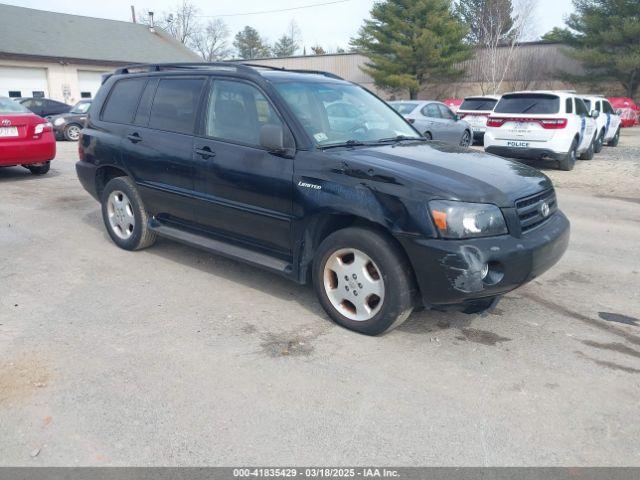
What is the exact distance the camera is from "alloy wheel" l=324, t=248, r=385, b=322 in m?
4.04

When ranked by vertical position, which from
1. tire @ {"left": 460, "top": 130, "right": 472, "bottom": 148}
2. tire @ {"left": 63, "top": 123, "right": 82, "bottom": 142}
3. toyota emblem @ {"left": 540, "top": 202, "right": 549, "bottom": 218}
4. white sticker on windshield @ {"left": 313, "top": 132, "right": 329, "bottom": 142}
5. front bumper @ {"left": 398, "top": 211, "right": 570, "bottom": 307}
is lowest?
tire @ {"left": 63, "top": 123, "right": 82, "bottom": 142}

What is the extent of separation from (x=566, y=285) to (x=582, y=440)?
8.45ft

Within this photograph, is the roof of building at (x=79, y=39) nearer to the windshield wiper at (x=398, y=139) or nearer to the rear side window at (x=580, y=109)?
the rear side window at (x=580, y=109)

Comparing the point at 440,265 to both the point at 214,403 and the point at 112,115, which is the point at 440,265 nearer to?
the point at 214,403

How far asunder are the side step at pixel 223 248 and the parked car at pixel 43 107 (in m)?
18.1

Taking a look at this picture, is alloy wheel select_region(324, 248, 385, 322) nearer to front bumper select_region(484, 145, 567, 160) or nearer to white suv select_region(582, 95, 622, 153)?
front bumper select_region(484, 145, 567, 160)

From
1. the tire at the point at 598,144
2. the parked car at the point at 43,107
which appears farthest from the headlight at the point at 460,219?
the parked car at the point at 43,107

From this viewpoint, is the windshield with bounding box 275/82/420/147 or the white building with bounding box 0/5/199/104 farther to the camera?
the white building with bounding box 0/5/199/104

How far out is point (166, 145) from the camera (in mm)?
5340

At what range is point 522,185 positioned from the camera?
413 centimetres

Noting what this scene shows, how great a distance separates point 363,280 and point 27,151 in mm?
8661

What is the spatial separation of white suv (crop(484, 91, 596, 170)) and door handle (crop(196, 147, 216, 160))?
9.52 m

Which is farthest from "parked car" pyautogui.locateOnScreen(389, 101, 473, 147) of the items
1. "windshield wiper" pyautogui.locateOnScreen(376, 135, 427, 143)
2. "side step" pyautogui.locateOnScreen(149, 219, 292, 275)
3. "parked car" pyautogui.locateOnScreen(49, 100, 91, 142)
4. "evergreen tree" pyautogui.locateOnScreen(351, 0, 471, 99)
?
"evergreen tree" pyautogui.locateOnScreen(351, 0, 471, 99)

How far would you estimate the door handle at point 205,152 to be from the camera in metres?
4.92
